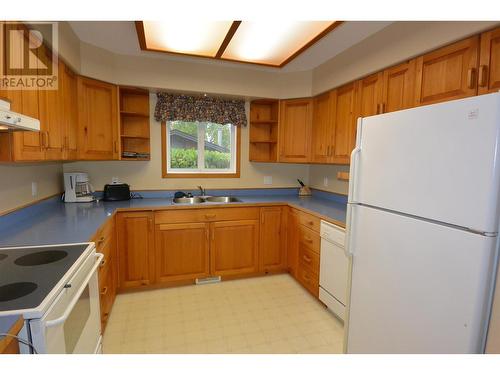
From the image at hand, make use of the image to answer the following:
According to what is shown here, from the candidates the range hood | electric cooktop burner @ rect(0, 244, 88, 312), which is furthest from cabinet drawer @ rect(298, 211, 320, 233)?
the range hood

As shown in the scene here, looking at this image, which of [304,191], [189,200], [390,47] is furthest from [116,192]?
[390,47]

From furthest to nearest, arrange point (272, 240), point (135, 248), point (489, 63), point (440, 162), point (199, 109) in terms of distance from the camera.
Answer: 1. point (199, 109)
2. point (272, 240)
3. point (135, 248)
4. point (489, 63)
5. point (440, 162)

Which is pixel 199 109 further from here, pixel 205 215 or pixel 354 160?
pixel 354 160

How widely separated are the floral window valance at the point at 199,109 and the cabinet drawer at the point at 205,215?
44.2 inches

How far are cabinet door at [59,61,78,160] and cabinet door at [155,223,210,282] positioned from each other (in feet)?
3.30

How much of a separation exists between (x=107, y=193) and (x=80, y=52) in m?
1.34

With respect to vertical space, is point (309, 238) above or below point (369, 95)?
below

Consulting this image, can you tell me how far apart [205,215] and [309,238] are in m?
1.08

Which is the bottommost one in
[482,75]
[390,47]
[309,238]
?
[309,238]

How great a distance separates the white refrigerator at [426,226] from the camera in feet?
3.04

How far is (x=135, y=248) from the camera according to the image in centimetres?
254

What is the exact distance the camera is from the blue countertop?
5.08 ft

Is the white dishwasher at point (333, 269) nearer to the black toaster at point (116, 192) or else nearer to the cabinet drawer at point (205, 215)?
the cabinet drawer at point (205, 215)
